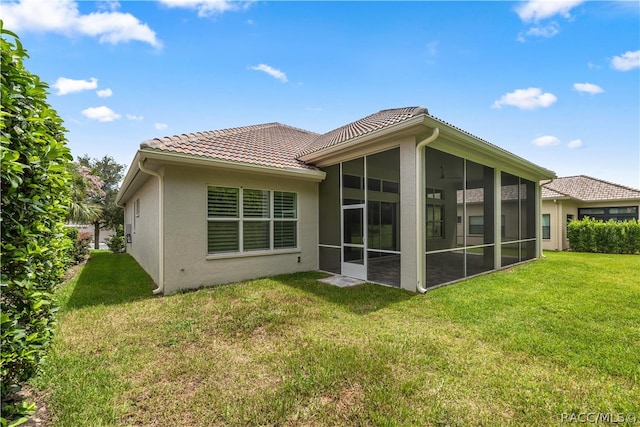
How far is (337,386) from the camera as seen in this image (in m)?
2.83

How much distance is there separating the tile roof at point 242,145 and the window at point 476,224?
5.59m

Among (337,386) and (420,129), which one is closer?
(337,386)

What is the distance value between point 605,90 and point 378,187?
9.55 meters

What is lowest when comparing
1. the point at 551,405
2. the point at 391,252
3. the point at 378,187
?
the point at 551,405

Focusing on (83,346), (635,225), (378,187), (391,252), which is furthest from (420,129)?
(635,225)

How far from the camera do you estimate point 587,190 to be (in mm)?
18312

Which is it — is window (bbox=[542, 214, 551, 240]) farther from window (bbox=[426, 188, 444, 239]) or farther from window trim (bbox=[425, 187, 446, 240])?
window (bbox=[426, 188, 444, 239])

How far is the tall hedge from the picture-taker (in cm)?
195

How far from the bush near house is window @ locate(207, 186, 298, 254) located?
16444 mm

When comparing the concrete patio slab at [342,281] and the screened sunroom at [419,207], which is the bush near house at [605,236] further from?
the concrete patio slab at [342,281]

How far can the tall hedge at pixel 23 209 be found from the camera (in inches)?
76.9

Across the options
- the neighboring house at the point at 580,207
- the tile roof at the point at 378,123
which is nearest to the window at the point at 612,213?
the neighboring house at the point at 580,207

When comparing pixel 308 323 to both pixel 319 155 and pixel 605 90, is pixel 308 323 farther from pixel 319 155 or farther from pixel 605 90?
pixel 605 90

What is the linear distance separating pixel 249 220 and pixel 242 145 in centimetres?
255
